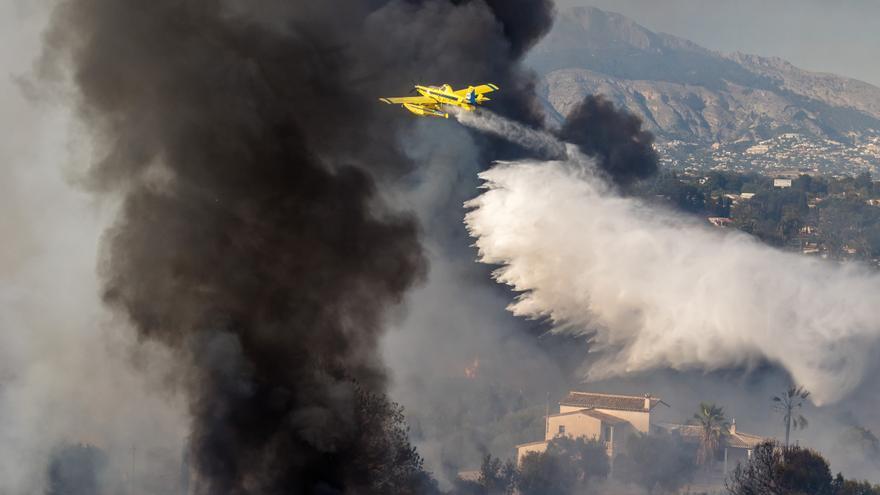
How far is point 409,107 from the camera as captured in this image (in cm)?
7781

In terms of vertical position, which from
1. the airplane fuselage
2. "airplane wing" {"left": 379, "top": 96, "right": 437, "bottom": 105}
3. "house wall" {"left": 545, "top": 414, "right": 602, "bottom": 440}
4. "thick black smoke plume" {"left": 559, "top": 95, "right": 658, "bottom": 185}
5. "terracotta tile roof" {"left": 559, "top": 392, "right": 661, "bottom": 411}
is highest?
"thick black smoke plume" {"left": 559, "top": 95, "right": 658, "bottom": 185}

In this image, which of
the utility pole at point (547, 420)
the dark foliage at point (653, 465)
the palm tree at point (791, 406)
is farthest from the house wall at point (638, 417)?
the palm tree at point (791, 406)

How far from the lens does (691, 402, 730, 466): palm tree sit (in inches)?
3804

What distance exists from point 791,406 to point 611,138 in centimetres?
2377

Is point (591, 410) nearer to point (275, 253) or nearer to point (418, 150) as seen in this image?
point (418, 150)

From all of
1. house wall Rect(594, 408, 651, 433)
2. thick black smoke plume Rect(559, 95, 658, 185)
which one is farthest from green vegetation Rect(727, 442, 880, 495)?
thick black smoke plume Rect(559, 95, 658, 185)

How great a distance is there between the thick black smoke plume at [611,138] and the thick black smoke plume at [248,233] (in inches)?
1245

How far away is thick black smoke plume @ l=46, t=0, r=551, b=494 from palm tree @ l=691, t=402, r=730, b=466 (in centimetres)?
3452

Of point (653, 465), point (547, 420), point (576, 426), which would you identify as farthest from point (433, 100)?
point (653, 465)

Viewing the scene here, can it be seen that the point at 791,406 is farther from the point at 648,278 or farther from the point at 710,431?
the point at 648,278

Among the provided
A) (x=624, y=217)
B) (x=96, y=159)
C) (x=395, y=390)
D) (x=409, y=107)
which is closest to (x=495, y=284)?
(x=395, y=390)

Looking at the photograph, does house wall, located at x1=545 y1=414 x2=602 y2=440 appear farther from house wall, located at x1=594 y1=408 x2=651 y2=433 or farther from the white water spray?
the white water spray

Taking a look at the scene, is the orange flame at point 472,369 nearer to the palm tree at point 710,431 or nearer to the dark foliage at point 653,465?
the dark foliage at point 653,465

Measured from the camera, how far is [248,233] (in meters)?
62.4
